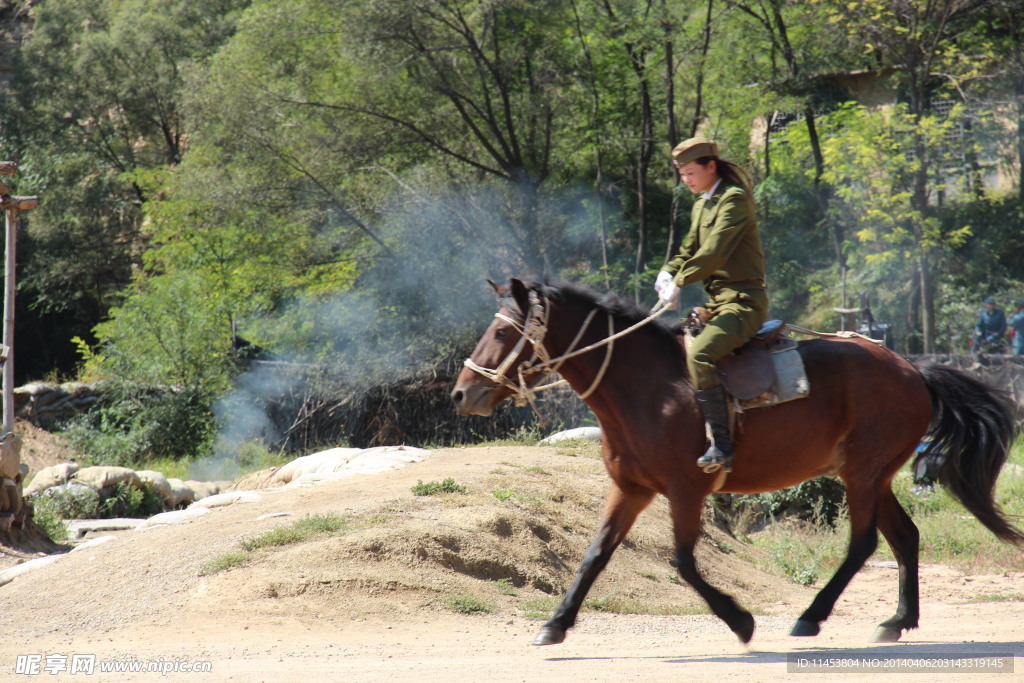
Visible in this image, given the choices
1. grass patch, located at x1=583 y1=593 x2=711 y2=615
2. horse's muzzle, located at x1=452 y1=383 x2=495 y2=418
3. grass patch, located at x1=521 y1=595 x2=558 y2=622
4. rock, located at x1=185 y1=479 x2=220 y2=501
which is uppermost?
horse's muzzle, located at x1=452 y1=383 x2=495 y2=418

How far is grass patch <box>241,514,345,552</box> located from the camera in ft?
25.2

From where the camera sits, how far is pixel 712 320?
5.88 m

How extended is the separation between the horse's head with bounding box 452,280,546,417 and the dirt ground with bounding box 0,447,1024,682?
1.50 m

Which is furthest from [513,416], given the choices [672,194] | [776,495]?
[672,194]

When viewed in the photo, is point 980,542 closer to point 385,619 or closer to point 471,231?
point 385,619

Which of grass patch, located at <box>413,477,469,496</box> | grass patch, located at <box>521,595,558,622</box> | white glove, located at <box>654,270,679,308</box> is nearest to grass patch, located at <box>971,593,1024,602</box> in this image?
grass patch, located at <box>521,595,558,622</box>

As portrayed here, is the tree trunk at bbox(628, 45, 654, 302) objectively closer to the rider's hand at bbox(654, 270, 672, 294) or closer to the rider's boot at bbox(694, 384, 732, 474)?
the rider's hand at bbox(654, 270, 672, 294)

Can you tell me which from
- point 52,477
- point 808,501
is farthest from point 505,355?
point 52,477

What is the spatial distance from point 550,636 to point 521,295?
2071 mm

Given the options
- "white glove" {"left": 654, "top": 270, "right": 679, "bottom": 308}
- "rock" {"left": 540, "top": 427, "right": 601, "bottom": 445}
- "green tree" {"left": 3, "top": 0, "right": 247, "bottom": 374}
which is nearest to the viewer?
"white glove" {"left": 654, "top": 270, "right": 679, "bottom": 308}

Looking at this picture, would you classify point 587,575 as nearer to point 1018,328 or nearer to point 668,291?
point 668,291

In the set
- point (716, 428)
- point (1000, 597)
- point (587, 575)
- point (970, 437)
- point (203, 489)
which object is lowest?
point (203, 489)

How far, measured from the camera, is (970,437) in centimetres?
645

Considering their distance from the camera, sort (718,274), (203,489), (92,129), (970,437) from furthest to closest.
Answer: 1. (92,129)
2. (203,489)
3. (970,437)
4. (718,274)
